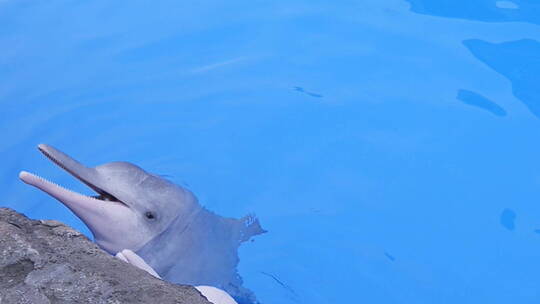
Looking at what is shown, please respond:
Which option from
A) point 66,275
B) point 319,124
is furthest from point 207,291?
point 319,124

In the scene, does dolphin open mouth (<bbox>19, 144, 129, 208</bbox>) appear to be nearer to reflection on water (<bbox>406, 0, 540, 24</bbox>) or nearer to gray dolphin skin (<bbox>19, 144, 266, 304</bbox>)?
gray dolphin skin (<bbox>19, 144, 266, 304</bbox>)

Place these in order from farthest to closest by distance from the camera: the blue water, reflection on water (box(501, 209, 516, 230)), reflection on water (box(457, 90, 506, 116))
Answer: reflection on water (box(457, 90, 506, 116)), reflection on water (box(501, 209, 516, 230)), the blue water

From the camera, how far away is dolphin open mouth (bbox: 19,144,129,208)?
3.85m

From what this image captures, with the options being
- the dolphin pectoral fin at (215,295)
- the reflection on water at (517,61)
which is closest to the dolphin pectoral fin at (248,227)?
the dolphin pectoral fin at (215,295)

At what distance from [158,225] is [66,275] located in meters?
2.15

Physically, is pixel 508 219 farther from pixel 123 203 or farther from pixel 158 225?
pixel 123 203

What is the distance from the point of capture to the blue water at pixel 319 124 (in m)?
5.73

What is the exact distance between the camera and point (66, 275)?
8.36 feet

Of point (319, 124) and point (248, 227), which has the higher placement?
point (248, 227)

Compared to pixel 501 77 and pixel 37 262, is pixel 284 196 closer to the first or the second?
pixel 501 77

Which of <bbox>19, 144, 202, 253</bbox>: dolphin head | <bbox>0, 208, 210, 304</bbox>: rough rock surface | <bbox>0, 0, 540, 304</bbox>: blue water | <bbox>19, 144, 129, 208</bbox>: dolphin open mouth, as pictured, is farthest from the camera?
<bbox>0, 0, 540, 304</bbox>: blue water

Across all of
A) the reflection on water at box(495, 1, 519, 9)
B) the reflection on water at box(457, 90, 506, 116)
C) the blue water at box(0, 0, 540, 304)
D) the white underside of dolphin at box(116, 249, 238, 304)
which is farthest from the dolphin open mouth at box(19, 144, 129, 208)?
Answer: the reflection on water at box(495, 1, 519, 9)

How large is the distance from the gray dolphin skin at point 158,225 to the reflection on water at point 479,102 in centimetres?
287

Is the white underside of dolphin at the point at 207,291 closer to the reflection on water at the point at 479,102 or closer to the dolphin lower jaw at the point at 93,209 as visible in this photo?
the dolphin lower jaw at the point at 93,209
